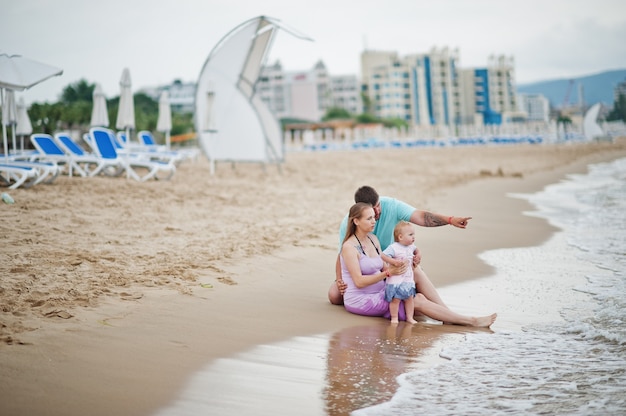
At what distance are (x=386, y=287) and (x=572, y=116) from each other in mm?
59885

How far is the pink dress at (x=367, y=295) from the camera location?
465cm

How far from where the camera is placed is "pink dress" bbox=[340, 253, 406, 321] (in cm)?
465

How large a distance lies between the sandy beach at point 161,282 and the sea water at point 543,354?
0.66 ft

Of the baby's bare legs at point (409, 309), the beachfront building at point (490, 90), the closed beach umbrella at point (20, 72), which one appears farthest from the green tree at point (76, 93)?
the beachfront building at point (490, 90)

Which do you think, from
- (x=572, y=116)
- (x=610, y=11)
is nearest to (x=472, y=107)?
(x=572, y=116)

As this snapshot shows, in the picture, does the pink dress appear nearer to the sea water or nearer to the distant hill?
the sea water

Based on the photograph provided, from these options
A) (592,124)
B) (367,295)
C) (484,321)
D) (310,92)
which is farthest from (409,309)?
(310,92)

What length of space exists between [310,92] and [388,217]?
430 feet

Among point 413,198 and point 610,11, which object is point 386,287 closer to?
point 413,198

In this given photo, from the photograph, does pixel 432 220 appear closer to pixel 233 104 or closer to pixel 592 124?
pixel 233 104

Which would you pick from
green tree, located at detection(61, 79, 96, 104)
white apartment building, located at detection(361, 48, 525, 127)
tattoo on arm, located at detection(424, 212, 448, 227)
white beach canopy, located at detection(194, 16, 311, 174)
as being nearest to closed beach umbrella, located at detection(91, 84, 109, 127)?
white beach canopy, located at detection(194, 16, 311, 174)

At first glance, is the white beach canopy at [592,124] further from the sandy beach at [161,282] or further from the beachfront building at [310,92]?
the beachfront building at [310,92]

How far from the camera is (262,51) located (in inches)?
699

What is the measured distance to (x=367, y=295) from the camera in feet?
15.4
